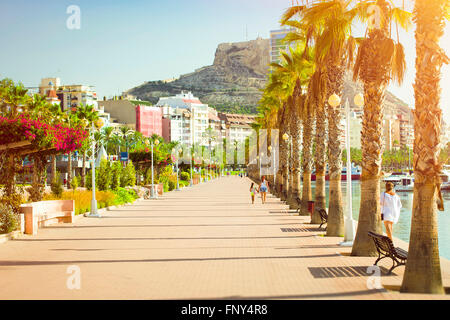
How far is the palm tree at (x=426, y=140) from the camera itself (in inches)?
362

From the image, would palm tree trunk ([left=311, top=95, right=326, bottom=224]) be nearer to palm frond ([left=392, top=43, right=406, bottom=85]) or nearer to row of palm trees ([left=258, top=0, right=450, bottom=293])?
row of palm trees ([left=258, top=0, right=450, bottom=293])

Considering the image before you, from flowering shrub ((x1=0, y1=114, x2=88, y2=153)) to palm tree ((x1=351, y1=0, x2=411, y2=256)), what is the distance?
Answer: 1090cm

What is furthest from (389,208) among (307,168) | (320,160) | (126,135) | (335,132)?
(126,135)

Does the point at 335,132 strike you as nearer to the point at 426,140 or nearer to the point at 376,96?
the point at 376,96

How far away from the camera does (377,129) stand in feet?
44.5

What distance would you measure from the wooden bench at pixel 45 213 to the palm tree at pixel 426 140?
12.5 meters

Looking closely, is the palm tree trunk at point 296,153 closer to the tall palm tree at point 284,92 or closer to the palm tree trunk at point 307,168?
the tall palm tree at point 284,92

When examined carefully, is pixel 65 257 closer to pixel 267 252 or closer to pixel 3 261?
pixel 3 261

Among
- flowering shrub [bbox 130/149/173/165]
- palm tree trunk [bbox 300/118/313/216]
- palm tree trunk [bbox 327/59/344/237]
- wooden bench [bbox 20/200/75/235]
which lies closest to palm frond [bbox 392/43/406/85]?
Answer: palm tree trunk [bbox 327/59/344/237]

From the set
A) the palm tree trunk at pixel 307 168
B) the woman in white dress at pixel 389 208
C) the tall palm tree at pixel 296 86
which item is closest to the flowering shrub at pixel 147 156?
the tall palm tree at pixel 296 86

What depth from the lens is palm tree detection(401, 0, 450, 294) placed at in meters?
9.20
